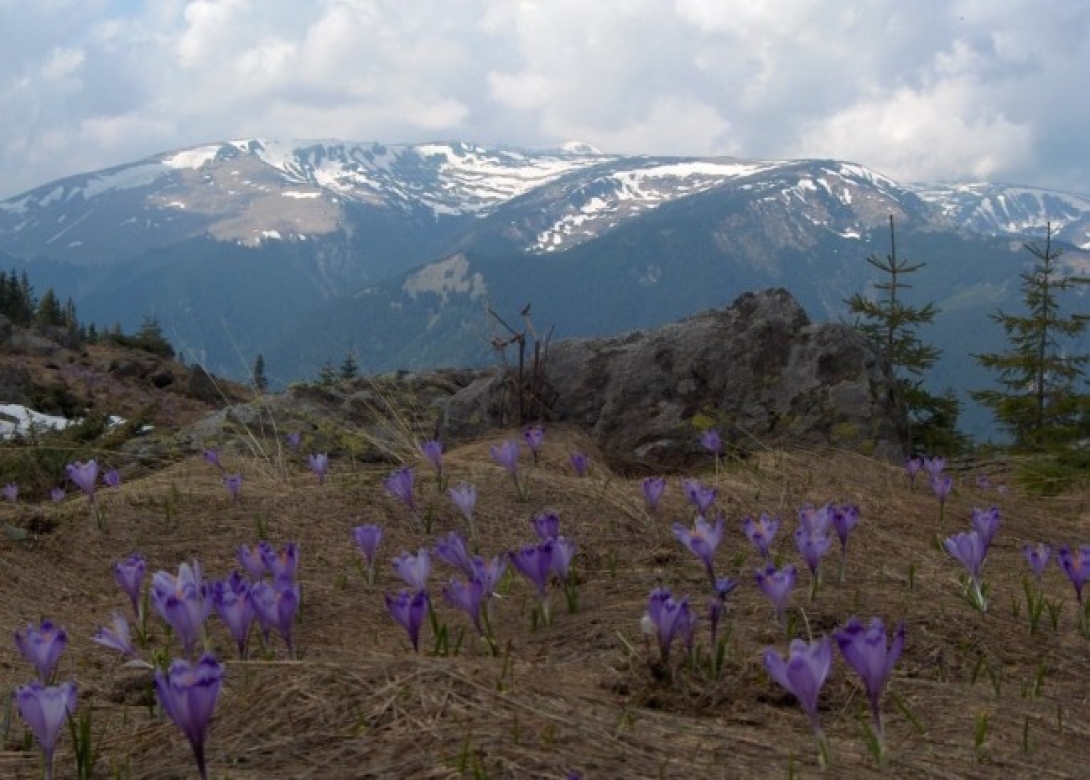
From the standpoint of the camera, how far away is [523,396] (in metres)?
9.37

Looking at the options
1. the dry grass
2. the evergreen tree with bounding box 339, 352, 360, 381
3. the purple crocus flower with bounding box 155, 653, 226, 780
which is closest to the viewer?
the purple crocus flower with bounding box 155, 653, 226, 780

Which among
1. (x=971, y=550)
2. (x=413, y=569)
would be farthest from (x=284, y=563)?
(x=971, y=550)

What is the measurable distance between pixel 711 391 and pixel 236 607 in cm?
733

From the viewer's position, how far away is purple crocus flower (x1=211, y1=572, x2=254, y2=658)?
2867 millimetres

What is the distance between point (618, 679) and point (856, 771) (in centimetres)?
72

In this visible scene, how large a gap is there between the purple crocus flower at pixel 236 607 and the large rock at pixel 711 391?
20.5 feet

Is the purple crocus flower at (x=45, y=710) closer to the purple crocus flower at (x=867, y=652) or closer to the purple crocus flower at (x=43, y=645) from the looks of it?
the purple crocus flower at (x=43, y=645)

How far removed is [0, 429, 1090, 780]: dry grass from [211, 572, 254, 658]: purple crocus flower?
104 mm

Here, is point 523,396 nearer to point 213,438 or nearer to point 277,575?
point 213,438

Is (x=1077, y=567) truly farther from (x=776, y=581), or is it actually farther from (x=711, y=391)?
(x=711, y=391)

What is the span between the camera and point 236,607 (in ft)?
9.46

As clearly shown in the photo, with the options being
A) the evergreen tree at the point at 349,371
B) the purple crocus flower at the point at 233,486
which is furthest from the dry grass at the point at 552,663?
the evergreen tree at the point at 349,371

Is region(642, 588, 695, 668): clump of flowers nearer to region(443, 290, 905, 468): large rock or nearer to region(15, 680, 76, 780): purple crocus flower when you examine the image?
region(15, 680, 76, 780): purple crocus flower

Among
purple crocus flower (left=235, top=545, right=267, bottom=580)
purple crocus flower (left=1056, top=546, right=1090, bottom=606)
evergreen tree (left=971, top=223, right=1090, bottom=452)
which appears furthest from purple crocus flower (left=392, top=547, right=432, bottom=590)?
evergreen tree (left=971, top=223, right=1090, bottom=452)
